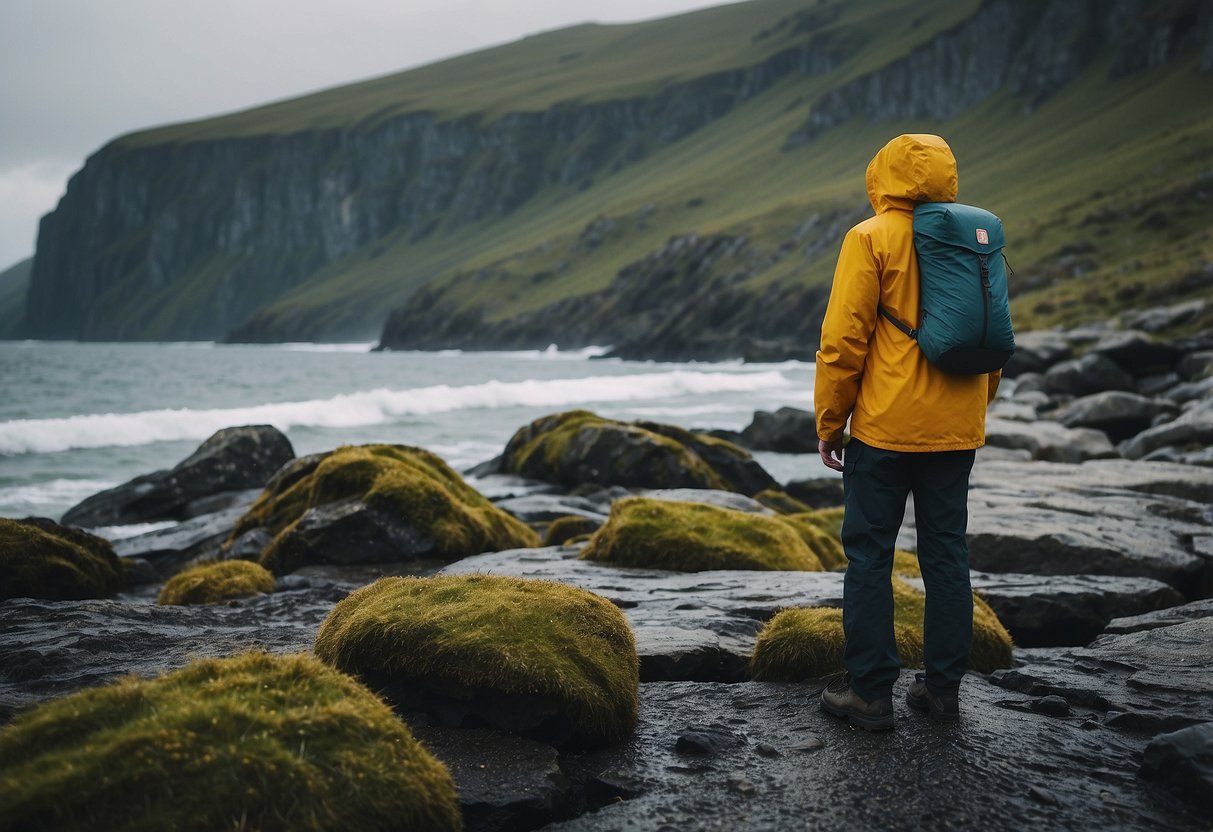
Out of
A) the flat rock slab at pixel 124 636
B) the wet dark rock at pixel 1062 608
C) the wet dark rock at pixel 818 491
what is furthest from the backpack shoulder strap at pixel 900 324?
the wet dark rock at pixel 818 491

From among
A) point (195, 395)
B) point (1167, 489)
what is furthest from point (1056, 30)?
point (1167, 489)

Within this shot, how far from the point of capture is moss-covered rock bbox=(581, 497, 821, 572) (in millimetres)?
10836

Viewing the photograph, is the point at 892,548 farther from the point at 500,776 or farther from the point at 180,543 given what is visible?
the point at 180,543

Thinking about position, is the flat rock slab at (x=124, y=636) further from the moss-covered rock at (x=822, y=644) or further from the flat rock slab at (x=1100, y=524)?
the flat rock slab at (x=1100, y=524)

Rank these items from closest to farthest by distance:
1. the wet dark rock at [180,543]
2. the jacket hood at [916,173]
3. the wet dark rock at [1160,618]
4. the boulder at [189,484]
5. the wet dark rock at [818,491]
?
the jacket hood at [916,173] < the wet dark rock at [1160,618] < the wet dark rock at [180,543] < the boulder at [189,484] < the wet dark rock at [818,491]

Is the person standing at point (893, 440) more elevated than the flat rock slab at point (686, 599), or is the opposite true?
the person standing at point (893, 440)

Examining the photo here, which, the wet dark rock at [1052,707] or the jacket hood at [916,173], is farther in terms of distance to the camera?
the wet dark rock at [1052,707]

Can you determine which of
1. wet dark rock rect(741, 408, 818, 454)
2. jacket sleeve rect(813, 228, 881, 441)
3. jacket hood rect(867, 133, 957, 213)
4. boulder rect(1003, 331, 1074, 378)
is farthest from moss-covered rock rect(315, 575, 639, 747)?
boulder rect(1003, 331, 1074, 378)

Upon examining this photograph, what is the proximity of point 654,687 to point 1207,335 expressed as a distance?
43.7 meters

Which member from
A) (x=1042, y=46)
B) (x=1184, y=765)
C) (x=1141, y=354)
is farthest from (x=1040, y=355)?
(x=1042, y=46)

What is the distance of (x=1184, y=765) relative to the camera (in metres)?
5.17

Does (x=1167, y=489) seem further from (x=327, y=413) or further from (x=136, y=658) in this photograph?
(x=327, y=413)

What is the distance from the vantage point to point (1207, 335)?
41812mm

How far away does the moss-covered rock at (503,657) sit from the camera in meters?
5.87
